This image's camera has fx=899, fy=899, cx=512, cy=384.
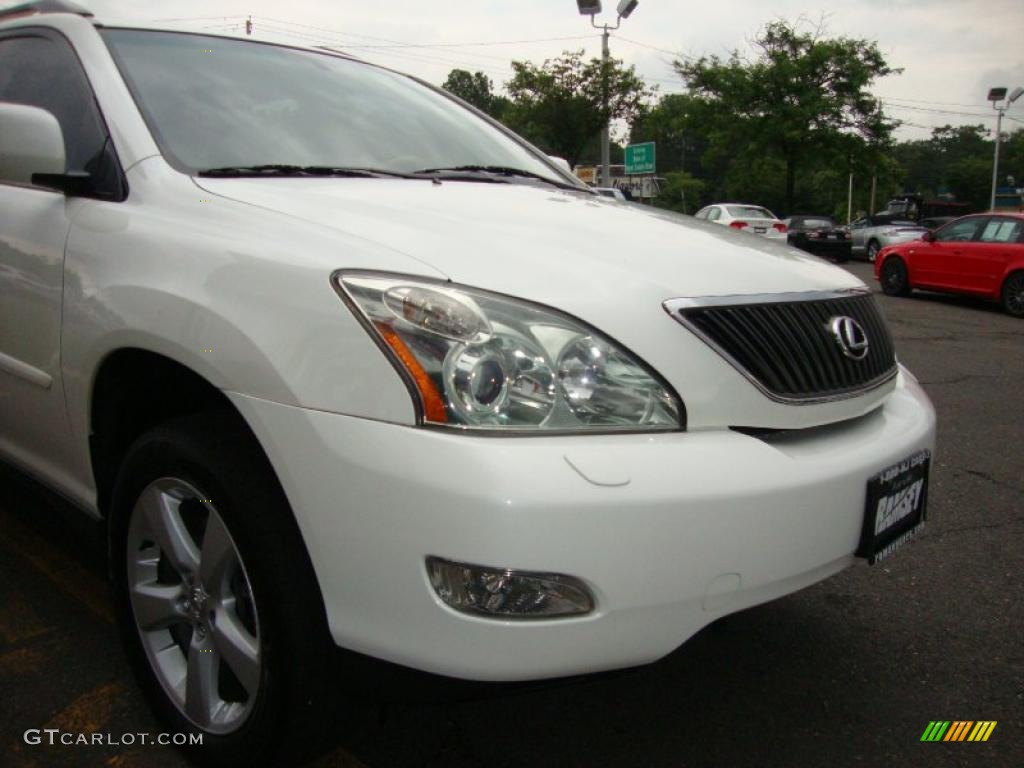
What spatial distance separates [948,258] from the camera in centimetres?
1218

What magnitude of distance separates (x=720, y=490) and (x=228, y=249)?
1.04 metres

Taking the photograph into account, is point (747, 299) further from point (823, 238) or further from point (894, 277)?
point (823, 238)

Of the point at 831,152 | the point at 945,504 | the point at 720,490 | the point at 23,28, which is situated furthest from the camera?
the point at 831,152

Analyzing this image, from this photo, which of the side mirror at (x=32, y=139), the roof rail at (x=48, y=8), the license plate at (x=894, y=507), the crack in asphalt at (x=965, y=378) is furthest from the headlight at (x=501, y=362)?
the crack in asphalt at (x=965, y=378)

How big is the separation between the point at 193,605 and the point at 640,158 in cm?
2778

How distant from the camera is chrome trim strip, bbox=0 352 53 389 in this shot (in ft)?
7.36

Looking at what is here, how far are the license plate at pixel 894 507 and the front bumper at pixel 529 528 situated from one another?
0.27m

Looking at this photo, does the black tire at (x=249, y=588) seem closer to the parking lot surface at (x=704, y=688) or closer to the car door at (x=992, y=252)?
the parking lot surface at (x=704, y=688)

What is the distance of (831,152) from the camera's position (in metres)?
33.0

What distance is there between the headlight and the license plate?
501 mm

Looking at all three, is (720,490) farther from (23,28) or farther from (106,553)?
(23,28)

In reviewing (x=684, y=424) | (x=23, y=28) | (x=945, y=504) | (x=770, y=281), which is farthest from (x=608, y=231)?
(x=945, y=504)

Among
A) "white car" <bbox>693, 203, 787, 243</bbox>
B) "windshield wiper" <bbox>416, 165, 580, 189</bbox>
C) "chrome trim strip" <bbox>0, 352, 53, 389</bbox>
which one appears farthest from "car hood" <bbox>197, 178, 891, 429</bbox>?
"white car" <bbox>693, 203, 787, 243</bbox>

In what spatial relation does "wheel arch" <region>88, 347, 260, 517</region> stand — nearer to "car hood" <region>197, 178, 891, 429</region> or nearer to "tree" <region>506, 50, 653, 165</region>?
"car hood" <region>197, 178, 891, 429</region>
